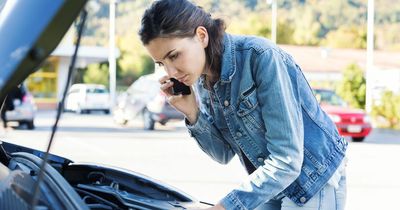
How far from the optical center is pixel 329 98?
621 inches

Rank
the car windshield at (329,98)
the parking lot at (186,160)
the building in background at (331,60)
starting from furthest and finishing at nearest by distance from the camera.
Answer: the building in background at (331,60)
the car windshield at (329,98)
the parking lot at (186,160)

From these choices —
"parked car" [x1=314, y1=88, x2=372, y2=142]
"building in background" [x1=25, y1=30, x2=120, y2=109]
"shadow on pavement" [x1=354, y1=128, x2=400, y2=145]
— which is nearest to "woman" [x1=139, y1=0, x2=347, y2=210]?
"building in background" [x1=25, y1=30, x2=120, y2=109]

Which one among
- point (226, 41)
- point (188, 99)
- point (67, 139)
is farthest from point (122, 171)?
point (67, 139)

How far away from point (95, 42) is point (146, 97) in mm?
17436

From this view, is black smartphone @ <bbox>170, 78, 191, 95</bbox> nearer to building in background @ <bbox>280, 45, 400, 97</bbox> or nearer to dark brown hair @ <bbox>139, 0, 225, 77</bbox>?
dark brown hair @ <bbox>139, 0, 225, 77</bbox>

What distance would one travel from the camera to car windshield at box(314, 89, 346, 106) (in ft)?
51.3

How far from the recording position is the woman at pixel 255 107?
1692mm

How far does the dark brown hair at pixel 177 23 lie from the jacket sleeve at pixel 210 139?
27cm

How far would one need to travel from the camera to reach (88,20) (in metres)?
1.15

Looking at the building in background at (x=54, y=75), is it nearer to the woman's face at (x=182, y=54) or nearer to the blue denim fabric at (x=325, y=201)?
the woman's face at (x=182, y=54)

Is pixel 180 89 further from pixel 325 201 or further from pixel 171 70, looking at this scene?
pixel 325 201

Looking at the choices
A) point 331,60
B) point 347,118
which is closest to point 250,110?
point 347,118

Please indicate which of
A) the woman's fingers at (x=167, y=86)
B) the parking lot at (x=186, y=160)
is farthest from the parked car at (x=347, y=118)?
the woman's fingers at (x=167, y=86)

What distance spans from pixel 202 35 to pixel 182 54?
0.10 metres
